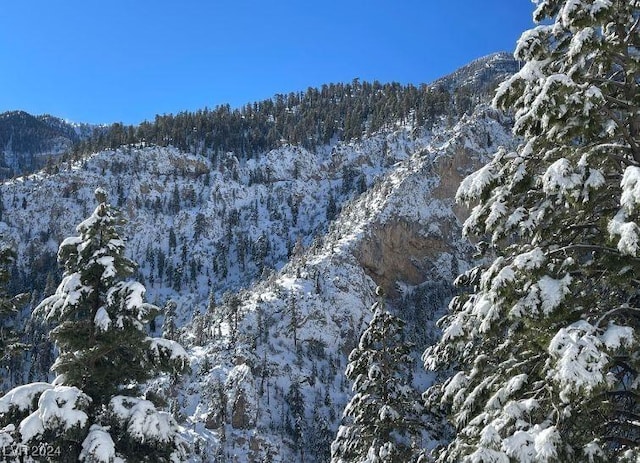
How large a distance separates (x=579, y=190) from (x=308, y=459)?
87.5 m

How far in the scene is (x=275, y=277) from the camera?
138 meters

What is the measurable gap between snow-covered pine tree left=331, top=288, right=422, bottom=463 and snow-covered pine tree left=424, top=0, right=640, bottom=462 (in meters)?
8.36

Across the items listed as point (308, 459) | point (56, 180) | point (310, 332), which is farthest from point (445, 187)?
point (56, 180)

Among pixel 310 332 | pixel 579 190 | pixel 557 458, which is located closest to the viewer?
pixel 557 458

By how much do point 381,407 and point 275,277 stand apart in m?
121

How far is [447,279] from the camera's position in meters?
156

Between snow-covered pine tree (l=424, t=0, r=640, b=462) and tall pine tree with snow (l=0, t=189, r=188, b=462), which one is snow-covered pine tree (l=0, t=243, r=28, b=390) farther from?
snow-covered pine tree (l=424, t=0, r=640, b=462)

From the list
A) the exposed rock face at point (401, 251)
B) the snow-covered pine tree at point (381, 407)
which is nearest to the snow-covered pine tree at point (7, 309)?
the snow-covered pine tree at point (381, 407)

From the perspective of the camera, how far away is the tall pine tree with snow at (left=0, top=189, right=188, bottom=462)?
1001 centimetres

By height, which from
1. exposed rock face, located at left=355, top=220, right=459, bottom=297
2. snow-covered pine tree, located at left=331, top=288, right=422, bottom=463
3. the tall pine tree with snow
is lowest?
snow-covered pine tree, located at left=331, top=288, right=422, bottom=463

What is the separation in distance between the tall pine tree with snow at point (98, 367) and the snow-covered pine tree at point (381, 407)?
8108 mm

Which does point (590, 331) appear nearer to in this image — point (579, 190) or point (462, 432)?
point (579, 190)

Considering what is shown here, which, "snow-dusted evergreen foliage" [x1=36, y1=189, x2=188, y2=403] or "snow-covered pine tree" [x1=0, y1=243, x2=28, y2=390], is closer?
"snow-dusted evergreen foliage" [x1=36, y1=189, x2=188, y2=403]

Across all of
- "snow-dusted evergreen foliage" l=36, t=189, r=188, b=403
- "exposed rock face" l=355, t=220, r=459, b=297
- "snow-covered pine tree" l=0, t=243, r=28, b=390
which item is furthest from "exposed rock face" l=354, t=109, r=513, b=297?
"snow-dusted evergreen foliage" l=36, t=189, r=188, b=403
